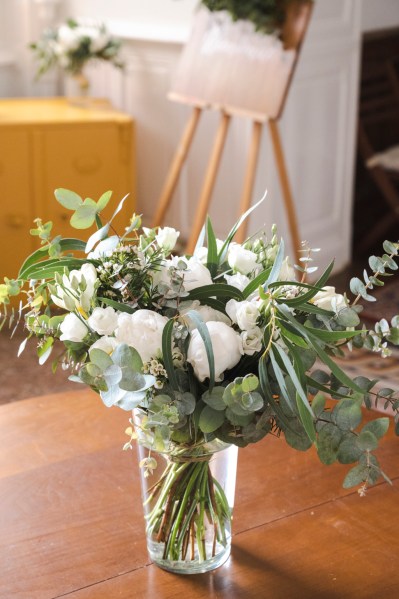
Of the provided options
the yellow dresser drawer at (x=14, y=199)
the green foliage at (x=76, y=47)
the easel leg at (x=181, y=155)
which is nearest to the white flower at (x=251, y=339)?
the easel leg at (x=181, y=155)

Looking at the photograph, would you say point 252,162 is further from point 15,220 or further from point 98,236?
point 98,236

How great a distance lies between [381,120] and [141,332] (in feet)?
13.5

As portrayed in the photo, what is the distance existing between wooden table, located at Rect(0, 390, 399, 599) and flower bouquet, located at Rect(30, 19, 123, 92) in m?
2.74

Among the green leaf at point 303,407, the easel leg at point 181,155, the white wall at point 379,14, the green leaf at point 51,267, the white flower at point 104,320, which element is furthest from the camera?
the white wall at point 379,14

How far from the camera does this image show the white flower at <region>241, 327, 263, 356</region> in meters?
1.25

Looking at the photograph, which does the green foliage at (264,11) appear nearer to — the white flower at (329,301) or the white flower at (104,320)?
the white flower at (329,301)

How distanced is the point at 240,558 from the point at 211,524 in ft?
0.31

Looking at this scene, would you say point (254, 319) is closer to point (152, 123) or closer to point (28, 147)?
point (28, 147)

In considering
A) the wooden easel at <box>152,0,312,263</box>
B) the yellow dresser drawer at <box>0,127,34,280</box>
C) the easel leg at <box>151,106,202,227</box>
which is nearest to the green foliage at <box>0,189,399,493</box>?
the wooden easel at <box>152,0,312,263</box>

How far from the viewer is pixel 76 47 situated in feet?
14.1

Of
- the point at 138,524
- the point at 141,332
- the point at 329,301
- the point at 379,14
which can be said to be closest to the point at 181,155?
the point at 379,14

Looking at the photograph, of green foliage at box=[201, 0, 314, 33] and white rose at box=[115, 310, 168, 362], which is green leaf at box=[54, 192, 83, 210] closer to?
white rose at box=[115, 310, 168, 362]

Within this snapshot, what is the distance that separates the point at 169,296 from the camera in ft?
4.24

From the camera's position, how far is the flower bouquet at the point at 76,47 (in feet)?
14.1
